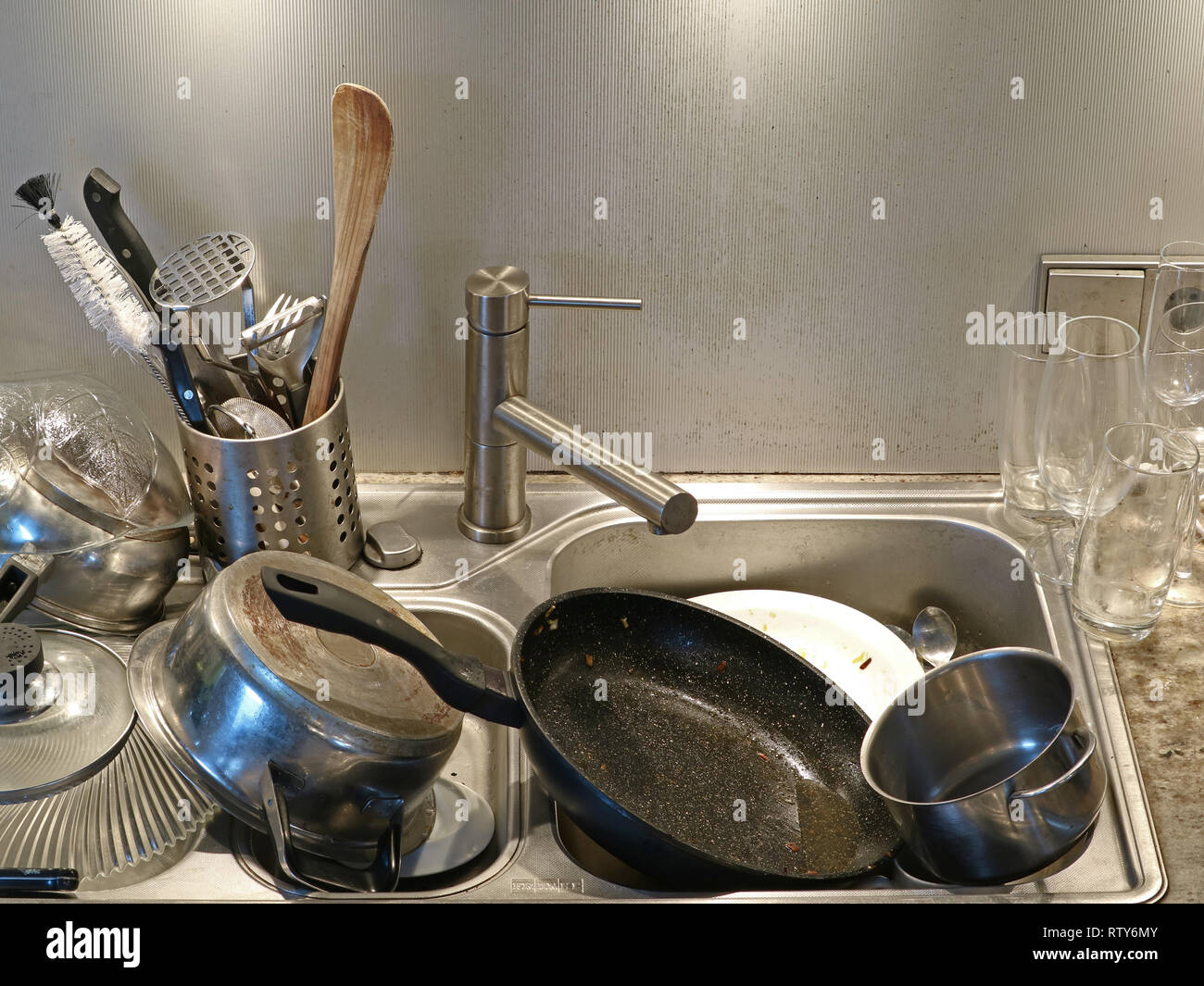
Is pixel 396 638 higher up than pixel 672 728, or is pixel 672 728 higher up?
pixel 396 638

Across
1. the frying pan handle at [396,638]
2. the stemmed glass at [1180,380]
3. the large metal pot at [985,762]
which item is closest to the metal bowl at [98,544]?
the frying pan handle at [396,638]

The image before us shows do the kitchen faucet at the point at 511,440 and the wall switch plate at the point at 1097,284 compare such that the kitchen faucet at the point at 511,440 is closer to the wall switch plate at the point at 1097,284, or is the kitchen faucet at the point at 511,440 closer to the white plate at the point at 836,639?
the white plate at the point at 836,639

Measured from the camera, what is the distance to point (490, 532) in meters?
1.14

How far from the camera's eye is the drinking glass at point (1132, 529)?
0.92 m

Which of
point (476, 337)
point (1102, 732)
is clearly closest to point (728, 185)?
point (476, 337)

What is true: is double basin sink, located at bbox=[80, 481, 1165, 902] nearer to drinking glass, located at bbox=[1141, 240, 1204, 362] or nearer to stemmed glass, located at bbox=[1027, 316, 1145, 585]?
stemmed glass, located at bbox=[1027, 316, 1145, 585]

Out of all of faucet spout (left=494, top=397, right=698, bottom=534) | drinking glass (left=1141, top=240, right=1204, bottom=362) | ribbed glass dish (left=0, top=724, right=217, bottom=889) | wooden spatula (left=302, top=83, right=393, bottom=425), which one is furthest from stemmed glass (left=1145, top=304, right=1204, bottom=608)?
ribbed glass dish (left=0, top=724, right=217, bottom=889)

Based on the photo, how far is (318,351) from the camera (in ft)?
3.30

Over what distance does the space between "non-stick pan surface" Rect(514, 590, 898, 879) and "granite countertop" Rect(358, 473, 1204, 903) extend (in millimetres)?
193

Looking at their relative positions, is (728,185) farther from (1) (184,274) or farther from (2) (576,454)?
(1) (184,274)

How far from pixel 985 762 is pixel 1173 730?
15 centimetres

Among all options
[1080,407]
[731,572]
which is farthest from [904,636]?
[1080,407]

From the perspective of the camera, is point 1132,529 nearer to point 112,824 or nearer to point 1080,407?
point 1080,407
